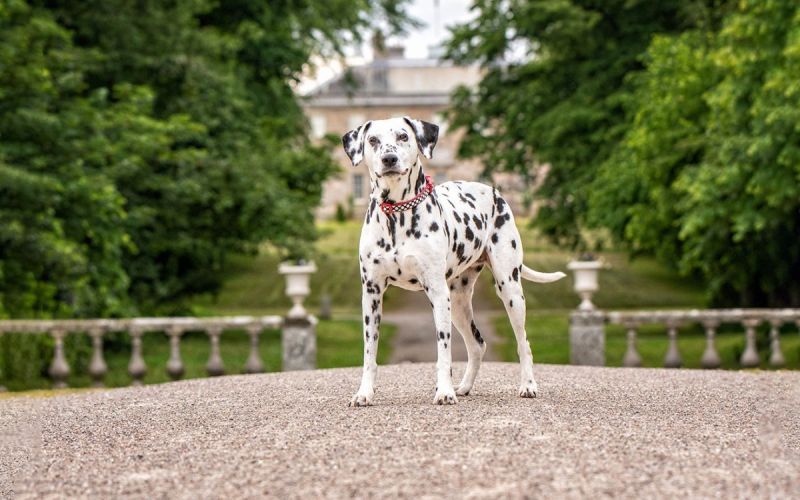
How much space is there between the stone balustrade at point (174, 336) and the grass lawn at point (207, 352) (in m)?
0.48

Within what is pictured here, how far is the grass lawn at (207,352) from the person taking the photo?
20.9 metres

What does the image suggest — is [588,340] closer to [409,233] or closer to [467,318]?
[467,318]

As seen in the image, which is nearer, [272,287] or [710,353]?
[710,353]

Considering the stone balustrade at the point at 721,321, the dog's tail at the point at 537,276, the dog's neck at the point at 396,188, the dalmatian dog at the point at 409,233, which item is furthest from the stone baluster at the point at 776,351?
the dog's neck at the point at 396,188

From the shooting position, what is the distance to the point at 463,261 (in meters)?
8.60

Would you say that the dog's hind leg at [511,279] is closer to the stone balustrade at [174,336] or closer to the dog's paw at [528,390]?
the dog's paw at [528,390]

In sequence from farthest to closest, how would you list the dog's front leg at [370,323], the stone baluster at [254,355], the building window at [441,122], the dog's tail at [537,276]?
the building window at [441,122]
the stone baluster at [254,355]
the dog's tail at [537,276]
the dog's front leg at [370,323]

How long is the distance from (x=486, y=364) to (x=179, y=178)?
461 inches

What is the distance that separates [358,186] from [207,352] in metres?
55.0

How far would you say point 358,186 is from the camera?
266 feet

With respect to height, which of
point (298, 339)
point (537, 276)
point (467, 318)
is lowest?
point (298, 339)

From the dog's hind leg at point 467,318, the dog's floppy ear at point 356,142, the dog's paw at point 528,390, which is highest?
the dog's floppy ear at point 356,142

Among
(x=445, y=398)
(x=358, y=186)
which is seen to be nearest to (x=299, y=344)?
(x=445, y=398)

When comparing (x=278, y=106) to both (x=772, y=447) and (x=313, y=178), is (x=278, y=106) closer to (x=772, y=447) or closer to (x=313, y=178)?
(x=313, y=178)
